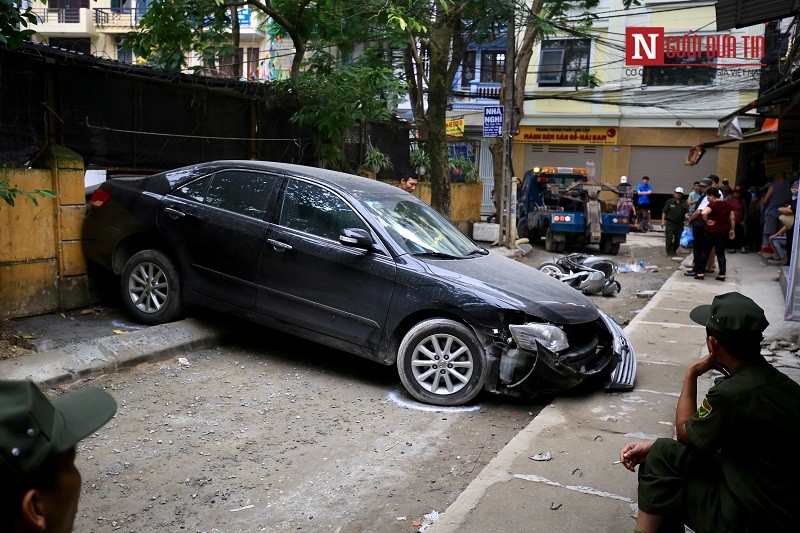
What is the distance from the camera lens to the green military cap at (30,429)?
1.38m

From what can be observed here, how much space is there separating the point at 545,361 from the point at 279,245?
2469 millimetres

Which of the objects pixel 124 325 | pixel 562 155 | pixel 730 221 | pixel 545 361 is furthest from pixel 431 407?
pixel 562 155

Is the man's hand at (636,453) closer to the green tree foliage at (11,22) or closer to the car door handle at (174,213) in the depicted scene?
the car door handle at (174,213)

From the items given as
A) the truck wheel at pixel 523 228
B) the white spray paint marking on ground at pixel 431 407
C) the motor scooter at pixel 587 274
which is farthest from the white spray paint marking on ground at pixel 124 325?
the truck wheel at pixel 523 228

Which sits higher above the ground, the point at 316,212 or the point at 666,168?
the point at 666,168

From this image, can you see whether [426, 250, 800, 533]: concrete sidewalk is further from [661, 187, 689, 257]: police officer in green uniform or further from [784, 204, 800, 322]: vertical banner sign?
[661, 187, 689, 257]: police officer in green uniform

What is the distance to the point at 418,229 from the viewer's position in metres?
6.58

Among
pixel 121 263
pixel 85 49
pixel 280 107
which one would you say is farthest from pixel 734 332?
pixel 280 107

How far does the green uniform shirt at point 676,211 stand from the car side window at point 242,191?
12.5m

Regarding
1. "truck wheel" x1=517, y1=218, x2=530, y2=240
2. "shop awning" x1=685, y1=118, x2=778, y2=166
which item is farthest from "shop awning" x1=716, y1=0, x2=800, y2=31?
"truck wheel" x1=517, y1=218, x2=530, y2=240

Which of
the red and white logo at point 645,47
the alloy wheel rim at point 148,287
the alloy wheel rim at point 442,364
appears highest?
the red and white logo at point 645,47

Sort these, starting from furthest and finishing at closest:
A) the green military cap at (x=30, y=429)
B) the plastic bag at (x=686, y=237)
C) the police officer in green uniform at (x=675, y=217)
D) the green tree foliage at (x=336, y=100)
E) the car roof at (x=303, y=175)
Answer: the plastic bag at (x=686, y=237) < the police officer in green uniform at (x=675, y=217) < the green tree foliage at (x=336, y=100) < the car roof at (x=303, y=175) < the green military cap at (x=30, y=429)

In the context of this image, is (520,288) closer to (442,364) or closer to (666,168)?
(442,364)

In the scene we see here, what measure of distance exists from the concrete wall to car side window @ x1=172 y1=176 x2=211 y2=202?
129 cm
